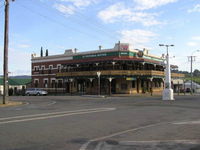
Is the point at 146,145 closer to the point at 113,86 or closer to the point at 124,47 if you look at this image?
the point at 113,86

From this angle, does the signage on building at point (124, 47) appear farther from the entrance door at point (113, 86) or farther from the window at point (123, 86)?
the window at point (123, 86)

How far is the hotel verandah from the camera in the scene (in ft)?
174

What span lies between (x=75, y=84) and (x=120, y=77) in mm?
11898

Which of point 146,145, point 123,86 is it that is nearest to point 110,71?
point 123,86

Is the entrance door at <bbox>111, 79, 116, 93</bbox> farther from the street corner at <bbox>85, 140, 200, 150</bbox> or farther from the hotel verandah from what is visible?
the street corner at <bbox>85, 140, 200, 150</bbox>

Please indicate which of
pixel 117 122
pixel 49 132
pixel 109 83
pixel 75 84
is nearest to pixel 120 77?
pixel 109 83

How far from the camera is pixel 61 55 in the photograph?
218ft

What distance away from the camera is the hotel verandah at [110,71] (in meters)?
53.1

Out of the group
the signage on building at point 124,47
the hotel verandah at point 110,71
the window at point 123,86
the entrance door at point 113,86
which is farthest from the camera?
the signage on building at point 124,47

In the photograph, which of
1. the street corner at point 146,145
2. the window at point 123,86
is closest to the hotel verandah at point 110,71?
the window at point 123,86

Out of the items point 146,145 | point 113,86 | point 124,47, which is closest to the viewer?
point 146,145

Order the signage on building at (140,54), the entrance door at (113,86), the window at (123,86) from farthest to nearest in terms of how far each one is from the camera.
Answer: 1. the signage on building at (140,54)
2. the entrance door at (113,86)
3. the window at (123,86)

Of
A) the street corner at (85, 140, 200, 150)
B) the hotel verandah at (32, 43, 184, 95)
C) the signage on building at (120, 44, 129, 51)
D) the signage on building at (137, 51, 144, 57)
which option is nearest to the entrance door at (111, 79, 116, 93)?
the hotel verandah at (32, 43, 184, 95)

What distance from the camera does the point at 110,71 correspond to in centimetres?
5241
